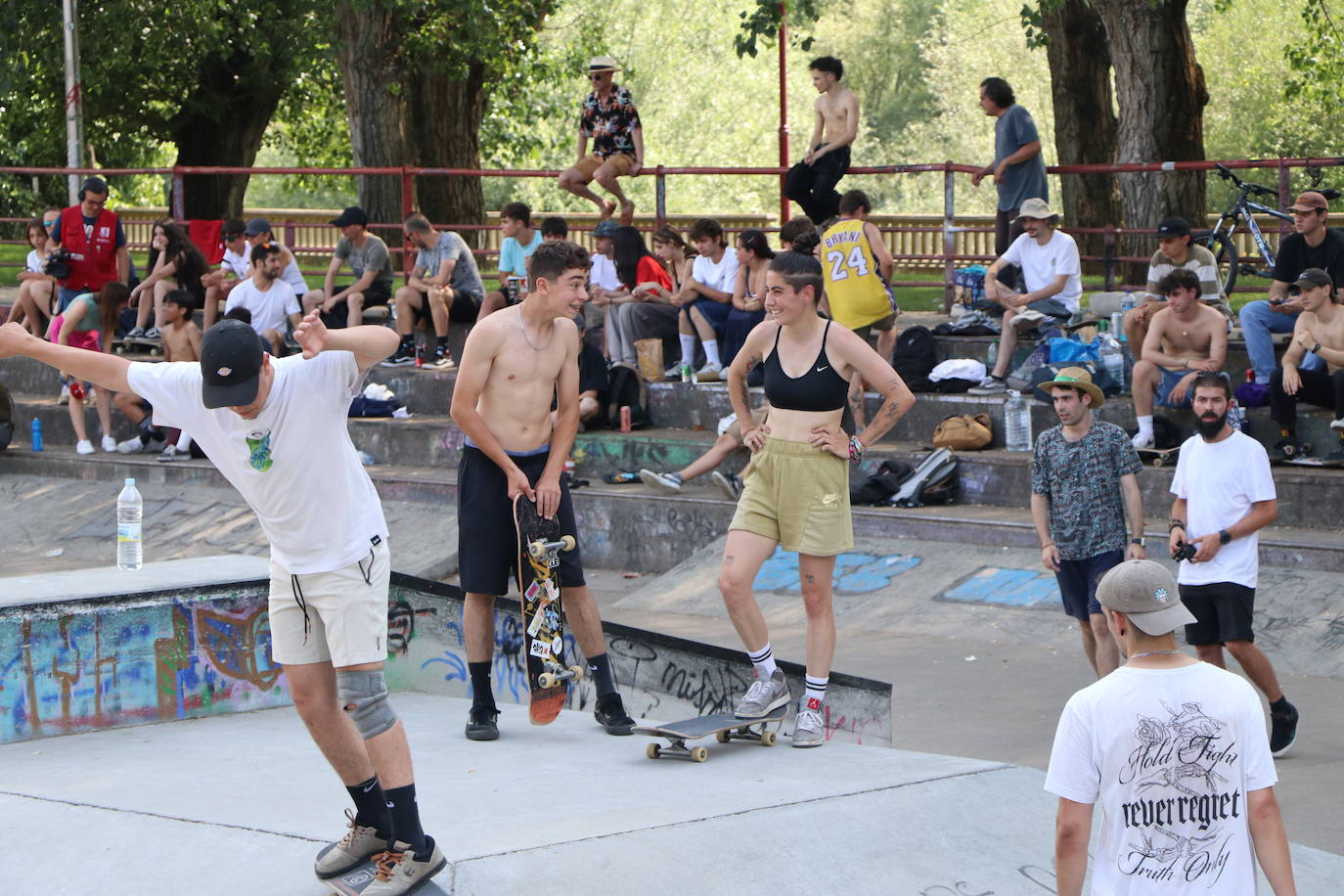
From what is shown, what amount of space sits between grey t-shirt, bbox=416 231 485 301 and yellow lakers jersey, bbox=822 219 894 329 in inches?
159

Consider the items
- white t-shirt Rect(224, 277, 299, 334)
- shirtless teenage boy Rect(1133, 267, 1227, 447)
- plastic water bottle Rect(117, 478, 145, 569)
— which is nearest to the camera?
plastic water bottle Rect(117, 478, 145, 569)

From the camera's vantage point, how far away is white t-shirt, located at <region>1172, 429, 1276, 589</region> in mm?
6551

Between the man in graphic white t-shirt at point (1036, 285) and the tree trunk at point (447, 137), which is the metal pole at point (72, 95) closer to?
the tree trunk at point (447, 137)

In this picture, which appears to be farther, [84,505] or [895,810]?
[84,505]

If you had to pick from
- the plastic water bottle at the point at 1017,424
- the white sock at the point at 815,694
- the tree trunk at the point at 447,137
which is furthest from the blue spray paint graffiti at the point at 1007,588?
the tree trunk at the point at 447,137

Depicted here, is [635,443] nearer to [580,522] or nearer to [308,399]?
[580,522]

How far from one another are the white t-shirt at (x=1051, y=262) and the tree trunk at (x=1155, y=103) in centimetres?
422

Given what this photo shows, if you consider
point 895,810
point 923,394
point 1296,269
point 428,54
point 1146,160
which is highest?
point 428,54

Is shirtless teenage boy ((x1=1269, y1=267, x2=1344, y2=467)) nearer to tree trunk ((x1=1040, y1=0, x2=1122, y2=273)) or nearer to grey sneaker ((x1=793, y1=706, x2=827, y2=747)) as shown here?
grey sneaker ((x1=793, y1=706, x2=827, y2=747))

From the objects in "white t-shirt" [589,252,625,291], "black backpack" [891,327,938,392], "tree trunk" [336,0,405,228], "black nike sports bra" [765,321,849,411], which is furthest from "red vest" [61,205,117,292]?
"black nike sports bra" [765,321,849,411]

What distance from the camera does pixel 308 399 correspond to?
439 centimetres

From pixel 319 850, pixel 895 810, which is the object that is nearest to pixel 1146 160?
pixel 895 810

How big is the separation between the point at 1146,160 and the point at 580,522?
7.59 m

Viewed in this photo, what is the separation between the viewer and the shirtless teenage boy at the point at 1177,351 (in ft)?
33.0
